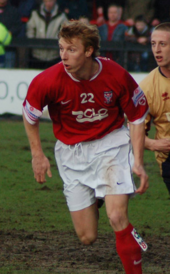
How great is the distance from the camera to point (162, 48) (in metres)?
5.02

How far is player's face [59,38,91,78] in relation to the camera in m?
4.27

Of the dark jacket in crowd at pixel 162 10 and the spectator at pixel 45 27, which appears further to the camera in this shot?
the dark jacket in crowd at pixel 162 10

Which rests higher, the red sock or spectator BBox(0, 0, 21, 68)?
the red sock

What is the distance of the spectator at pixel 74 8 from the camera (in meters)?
13.6

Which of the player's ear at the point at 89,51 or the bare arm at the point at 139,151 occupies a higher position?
the player's ear at the point at 89,51

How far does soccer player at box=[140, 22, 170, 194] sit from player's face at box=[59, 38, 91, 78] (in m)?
0.95

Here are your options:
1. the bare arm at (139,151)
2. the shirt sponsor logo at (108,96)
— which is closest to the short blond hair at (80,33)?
the shirt sponsor logo at (108,96)

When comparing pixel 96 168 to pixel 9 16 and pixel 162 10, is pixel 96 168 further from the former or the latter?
pixel 162 10

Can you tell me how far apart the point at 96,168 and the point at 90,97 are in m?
0.58

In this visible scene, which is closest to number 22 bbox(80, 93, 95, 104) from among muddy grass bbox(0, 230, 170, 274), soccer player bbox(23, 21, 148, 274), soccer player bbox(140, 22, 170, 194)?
soccer player bbox(23, 21, 148, 274)

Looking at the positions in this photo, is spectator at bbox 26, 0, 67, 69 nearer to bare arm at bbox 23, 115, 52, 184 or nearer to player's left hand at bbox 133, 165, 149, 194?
bare arm at bbox 23, 115, 52, 184

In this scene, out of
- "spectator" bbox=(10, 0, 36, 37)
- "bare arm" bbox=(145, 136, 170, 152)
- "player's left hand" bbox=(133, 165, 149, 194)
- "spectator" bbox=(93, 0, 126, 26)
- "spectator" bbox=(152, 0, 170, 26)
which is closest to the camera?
"player's left hand" bbox=(133, 165, 149, 194)

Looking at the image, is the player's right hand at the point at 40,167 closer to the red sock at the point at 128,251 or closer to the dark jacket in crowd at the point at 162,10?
the red sock at the point at 128,251

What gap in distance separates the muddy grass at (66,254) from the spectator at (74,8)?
866 cm
